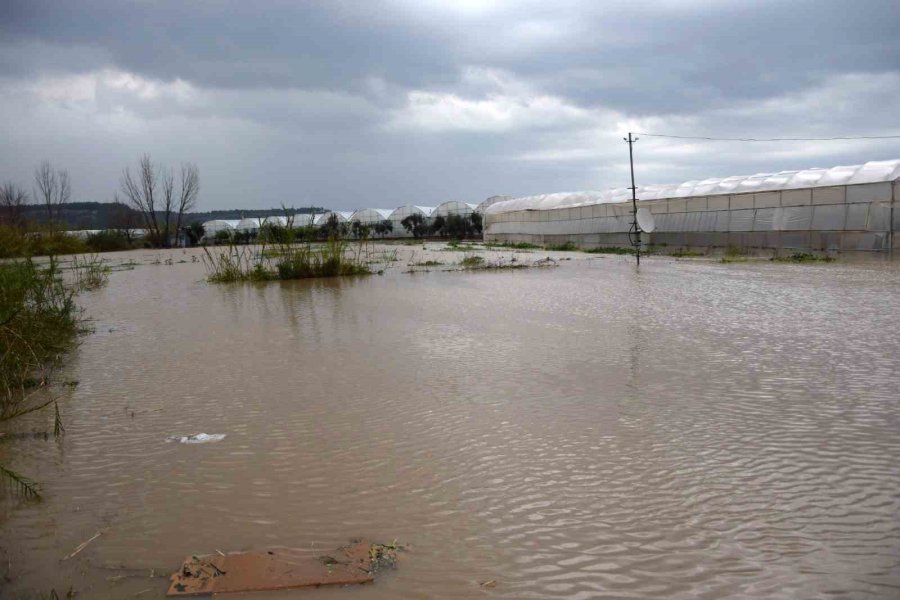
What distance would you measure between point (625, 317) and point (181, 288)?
31.6 feet

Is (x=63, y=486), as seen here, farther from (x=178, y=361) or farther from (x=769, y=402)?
(x=769, y=402)

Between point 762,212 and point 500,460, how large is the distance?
65.5 ft

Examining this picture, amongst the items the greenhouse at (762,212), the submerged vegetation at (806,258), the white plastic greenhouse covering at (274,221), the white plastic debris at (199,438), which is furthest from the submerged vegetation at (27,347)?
the greenhouse at (762,212)

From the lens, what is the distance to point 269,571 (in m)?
2.59

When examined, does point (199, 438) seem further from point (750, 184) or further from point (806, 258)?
point (750, 184)

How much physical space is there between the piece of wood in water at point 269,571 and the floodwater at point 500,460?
0.07m

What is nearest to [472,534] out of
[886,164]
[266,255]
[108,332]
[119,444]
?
[119,444]

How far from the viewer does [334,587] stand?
2488 mm

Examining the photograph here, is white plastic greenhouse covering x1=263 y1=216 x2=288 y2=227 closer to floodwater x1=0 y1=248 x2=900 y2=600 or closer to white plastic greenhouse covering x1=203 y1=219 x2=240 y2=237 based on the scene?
floodwater x1=0 y1=248 x2=900 y2=600

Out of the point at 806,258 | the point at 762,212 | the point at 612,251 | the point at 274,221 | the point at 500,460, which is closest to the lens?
the point at 500,460

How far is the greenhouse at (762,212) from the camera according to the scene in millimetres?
17750

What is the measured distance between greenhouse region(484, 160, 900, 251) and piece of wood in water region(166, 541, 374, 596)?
60.6 ft

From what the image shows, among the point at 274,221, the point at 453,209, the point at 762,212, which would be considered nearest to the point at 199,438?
the point at 274,221

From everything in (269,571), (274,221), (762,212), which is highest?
(762,212)
